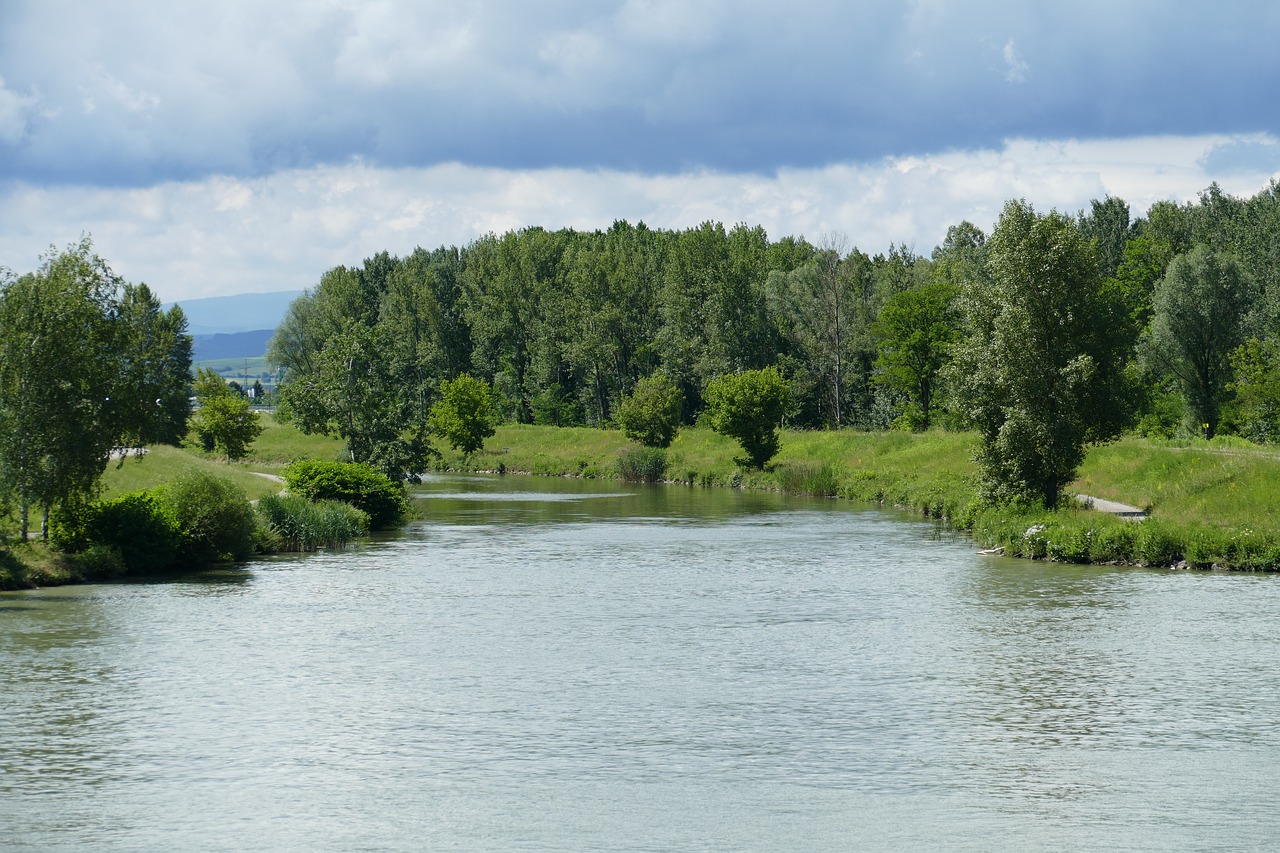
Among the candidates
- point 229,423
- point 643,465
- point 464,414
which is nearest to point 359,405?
point 643,465

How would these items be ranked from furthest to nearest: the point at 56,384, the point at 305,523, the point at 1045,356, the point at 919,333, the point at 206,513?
the point at 919,333 → the point at 305,523 → the point at 1045,356 → the point at 206,513 → the point at 56,384

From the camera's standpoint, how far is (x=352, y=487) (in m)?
57.7

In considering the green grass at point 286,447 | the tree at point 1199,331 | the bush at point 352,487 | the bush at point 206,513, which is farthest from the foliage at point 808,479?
the green grass at point 286,447

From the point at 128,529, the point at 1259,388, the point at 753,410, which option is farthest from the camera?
the point at 753,410

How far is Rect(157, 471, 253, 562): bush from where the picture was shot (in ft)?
142

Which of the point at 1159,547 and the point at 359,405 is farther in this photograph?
the point at 359,405

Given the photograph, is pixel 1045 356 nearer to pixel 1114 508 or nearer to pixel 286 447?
pixel 1114 508

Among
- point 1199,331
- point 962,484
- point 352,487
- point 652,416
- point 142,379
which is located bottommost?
point 962,484

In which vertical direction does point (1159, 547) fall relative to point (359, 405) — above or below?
below

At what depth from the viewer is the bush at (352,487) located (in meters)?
56.5

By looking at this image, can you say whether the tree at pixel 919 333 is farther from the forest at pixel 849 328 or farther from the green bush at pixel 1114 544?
the green bush at pixel 1114 544

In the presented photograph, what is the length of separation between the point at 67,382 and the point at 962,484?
129ft

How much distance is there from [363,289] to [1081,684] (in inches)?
5756

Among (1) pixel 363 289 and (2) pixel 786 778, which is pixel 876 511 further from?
(1) pixel 363 289
